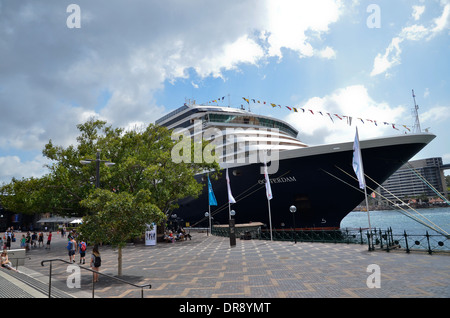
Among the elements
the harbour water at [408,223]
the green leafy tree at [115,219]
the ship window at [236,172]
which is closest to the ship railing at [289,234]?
the harbour water at [408,223]

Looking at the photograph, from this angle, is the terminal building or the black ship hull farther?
the terminal building

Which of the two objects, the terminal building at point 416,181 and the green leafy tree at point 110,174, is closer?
the green leafy tree at point 110,174

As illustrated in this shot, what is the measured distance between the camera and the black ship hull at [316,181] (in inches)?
796

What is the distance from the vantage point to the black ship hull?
20219 millimetres

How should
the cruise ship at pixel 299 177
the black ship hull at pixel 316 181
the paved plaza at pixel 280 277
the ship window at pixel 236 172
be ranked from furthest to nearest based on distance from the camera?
the ship window at pixel 236 172
the cruise ship at pixel 299 177
the black ship hull at pixel 316 181
the paved plaza at pixel 280 277

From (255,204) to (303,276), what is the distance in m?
16.6

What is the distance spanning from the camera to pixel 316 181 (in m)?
22.2

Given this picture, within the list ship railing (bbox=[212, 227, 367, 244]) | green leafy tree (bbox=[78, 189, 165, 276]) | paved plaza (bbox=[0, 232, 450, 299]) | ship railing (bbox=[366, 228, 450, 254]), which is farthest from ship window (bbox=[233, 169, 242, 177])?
green leafy tree (bbox=[78, 189, 165, 276])

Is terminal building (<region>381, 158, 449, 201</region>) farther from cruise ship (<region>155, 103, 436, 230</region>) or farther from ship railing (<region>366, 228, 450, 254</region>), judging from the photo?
ship railing (<region>366, 228, 450, 254</region>)

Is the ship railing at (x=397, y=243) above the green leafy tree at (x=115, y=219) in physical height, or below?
below

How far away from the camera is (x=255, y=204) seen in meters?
26.0

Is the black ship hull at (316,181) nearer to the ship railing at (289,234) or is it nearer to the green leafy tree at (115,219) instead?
the ship railing at (289,234)

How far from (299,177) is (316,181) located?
1.34 m
